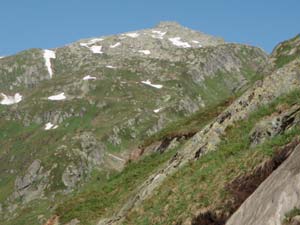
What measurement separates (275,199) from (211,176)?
8495 millimetres

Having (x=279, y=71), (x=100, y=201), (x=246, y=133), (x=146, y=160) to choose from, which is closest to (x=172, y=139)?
(x=146, y=160)

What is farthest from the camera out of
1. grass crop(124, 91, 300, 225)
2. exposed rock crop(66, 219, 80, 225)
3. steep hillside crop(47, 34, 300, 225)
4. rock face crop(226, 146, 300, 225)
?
exposed rock crop(66, 219, 80, 225)

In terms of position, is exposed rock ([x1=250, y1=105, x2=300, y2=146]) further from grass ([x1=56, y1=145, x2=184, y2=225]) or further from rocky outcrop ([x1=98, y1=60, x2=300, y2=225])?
grass ([x1=56, y1=145, x2=184, y2=225])

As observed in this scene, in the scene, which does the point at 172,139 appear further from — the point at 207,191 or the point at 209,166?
the point at 207,191

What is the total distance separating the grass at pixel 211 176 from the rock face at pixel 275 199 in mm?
2785

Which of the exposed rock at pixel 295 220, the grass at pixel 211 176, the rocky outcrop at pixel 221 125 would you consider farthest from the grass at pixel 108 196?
the exposed rock at pixel 295 220

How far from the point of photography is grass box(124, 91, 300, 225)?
65.3ft

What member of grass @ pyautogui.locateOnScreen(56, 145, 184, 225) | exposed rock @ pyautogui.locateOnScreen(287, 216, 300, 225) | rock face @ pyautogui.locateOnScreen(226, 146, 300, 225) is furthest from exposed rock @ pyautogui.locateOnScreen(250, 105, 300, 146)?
grass @ pyautogui.locateOnScreen(56, 145, 184, 225)

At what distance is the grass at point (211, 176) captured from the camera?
19891 mm

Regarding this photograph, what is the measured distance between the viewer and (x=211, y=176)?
2248 cm

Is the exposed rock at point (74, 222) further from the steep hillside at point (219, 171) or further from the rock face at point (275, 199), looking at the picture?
the rock face at point (275, 199)

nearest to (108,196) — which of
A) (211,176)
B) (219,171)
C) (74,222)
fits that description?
(74,222)

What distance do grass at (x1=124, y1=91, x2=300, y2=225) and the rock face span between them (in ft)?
9.14

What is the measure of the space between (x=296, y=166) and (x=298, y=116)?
725 centimetres
